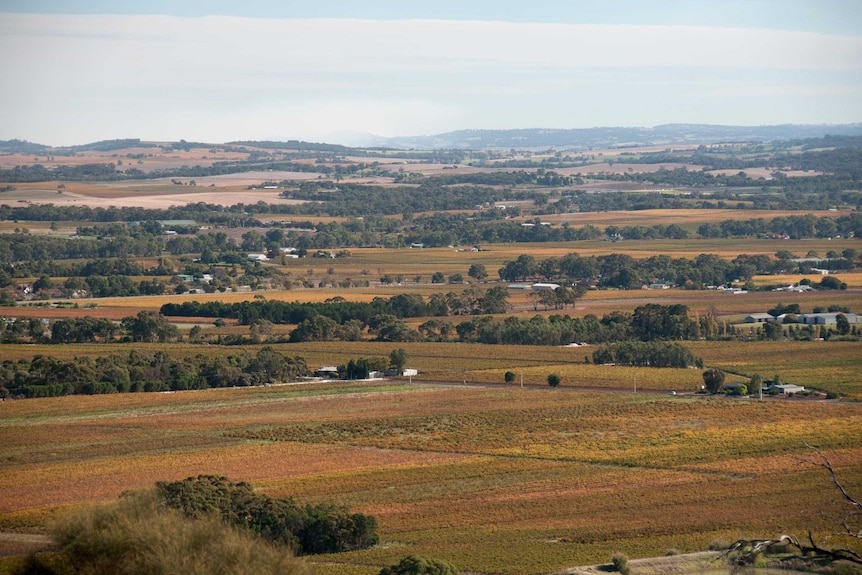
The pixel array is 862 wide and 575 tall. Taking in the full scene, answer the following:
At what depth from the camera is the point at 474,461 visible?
3675 centimetres

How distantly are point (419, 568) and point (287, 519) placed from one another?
591 cm

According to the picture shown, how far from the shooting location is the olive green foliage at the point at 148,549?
62.8ft

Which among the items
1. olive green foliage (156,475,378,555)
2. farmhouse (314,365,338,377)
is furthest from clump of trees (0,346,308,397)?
olive green foliage (156,475,378,555)

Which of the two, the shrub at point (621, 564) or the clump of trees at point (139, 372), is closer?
the shrub at point (621, 564)

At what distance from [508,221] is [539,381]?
3081 inches

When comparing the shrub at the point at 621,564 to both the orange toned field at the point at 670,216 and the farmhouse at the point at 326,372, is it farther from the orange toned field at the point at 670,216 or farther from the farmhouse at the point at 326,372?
the orange toned field at the point at 670,216

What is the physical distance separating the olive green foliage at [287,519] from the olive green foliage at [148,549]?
17.3ft

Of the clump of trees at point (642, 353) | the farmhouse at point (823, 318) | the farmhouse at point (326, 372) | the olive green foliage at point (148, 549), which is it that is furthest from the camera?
the farmhouse at point (823, 318)

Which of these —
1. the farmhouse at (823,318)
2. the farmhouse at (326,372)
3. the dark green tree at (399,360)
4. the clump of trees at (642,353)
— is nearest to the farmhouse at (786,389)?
the clump of trees at (642,353)

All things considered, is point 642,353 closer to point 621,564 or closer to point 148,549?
point 621,564

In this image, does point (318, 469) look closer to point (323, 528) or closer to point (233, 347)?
point (323, 528)

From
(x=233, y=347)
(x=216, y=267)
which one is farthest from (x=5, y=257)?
(x=233, y=347)

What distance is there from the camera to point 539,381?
52250 mm

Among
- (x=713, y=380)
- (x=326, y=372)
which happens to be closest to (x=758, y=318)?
(x=713, y=380)
